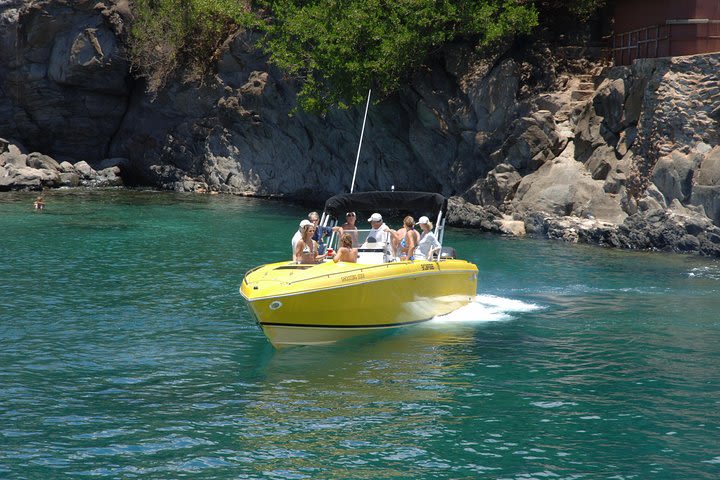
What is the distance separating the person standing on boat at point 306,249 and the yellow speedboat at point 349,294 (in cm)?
27

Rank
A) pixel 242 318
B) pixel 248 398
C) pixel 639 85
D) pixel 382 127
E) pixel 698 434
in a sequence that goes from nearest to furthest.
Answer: pixel 698 434, pixel 248 398, pixel 242 318, pixel 639 85, pixel 382 127

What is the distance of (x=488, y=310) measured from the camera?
18938mm

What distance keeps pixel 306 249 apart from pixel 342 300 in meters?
1.93

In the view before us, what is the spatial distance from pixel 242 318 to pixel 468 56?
2027 centimetres

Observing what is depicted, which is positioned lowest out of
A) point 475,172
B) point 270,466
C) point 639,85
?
point 270,466

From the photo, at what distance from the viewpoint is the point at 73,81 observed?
48.8 metres

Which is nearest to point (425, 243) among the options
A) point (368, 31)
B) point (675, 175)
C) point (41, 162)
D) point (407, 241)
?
point (407, 241)

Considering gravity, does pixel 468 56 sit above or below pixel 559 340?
above

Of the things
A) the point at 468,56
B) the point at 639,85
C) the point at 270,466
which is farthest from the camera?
the point at 468,56

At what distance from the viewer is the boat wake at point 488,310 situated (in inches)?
710

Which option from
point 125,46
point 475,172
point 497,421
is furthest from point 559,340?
point 125,46

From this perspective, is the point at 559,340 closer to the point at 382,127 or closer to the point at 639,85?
the point at 639,85

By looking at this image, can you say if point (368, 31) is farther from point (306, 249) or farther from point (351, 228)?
point (306, 249)

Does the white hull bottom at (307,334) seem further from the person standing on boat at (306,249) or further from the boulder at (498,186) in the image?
the boulder at (498,186)
